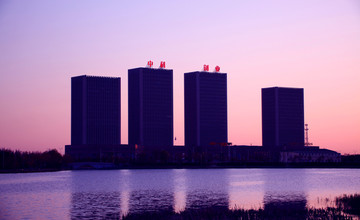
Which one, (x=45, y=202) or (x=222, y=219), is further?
(x=45, y=202)

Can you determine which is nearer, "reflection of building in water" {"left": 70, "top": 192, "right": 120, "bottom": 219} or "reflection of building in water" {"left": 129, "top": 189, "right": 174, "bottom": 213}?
"reflection of building in water" {"left": 70, "top": 192, "right": 120, "bottom": 219}

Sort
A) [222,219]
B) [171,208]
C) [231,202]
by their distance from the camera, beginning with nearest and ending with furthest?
[222,219] < [171,208] < [231,202]

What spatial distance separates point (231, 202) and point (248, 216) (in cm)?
3073

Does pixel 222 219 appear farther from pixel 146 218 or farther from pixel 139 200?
pixel 139 200

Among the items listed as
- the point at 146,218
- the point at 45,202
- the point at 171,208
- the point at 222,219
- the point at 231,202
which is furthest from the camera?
the point at 45,202

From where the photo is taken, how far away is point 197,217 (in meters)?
62.3

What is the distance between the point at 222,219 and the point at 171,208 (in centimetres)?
2549

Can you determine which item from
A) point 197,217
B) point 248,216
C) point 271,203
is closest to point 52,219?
point 197,217

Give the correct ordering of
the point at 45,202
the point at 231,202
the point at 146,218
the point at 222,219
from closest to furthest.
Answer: the point at 222,219 → the point at 146,218 → the point at 231,202 → the point at 45,202

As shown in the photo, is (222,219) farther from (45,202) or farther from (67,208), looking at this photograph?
(45,202)

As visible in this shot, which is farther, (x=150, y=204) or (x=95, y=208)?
(x=150, y=204)

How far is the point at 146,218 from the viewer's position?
210ft

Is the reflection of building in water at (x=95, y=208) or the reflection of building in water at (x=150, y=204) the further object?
the reflection of building in water at (x=150, y=204)

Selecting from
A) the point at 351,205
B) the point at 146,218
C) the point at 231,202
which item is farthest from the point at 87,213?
the point at 351,205
